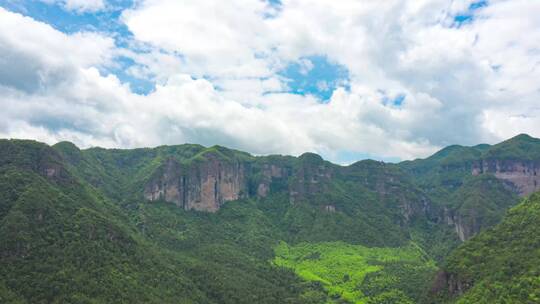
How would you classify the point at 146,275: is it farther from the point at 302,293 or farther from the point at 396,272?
the point at 396,272

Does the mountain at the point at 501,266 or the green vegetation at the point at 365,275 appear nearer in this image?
the mountain at the point at 501,266

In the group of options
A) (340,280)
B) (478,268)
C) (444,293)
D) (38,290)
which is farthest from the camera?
(340,280)

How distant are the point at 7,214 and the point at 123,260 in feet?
106

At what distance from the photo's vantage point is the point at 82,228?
11956 centimetres

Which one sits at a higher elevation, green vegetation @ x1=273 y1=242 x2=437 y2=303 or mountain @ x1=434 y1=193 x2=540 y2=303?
mountain @ x1=434 y1=193 x2=540 y2=303

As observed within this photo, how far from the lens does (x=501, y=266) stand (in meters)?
97.2

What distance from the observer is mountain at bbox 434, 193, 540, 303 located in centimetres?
8700

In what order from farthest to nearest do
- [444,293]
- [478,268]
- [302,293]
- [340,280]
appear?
1. [340,280]
2. [302,293]
3. [444,293]
4. [478,268]

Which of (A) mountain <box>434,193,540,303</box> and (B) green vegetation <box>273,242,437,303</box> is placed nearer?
(A) mountain <box>434,193,540,303</box>

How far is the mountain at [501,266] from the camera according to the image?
87.0 meters

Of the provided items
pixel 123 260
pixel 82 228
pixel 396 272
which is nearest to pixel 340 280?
pixel 396 272

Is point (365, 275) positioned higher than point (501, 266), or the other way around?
point (501, 266)

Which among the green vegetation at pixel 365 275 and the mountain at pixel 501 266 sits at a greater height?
the mountain at pixel 501 266

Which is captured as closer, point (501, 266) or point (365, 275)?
point (501, 266)
